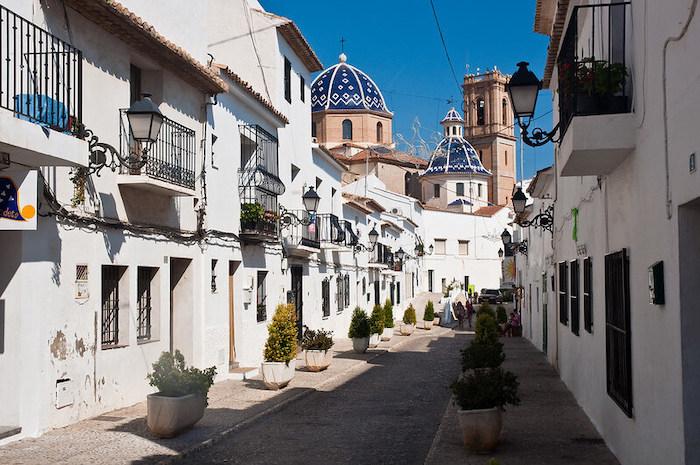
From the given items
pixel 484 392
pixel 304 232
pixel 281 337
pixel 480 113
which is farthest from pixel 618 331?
pixel 480 113

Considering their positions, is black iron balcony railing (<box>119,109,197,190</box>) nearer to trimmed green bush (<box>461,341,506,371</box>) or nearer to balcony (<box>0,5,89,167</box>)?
balcony (<box>0,5,89,167</box>)

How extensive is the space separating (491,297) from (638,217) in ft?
151

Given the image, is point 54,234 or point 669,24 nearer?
point 669,24

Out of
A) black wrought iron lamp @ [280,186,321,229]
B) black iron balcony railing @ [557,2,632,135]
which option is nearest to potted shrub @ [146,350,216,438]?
black iron balcony railing @ [557,2,632,135]

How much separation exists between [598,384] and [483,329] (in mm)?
7326

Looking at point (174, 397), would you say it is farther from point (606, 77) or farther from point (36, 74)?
point (606, 77)

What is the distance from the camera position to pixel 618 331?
27.5ft

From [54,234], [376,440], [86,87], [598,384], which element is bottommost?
[376,440]

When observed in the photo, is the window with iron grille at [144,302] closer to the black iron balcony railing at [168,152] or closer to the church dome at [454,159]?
the black iron balcony railing at [168,152]

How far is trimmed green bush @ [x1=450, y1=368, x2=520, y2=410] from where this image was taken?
8.92 m

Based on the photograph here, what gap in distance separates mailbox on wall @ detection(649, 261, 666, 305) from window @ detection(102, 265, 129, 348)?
25.9 feet

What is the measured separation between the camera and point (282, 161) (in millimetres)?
21406

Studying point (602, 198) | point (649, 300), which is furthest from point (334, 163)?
point (649, 300)

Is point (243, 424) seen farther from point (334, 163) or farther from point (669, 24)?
point (334, 163)
